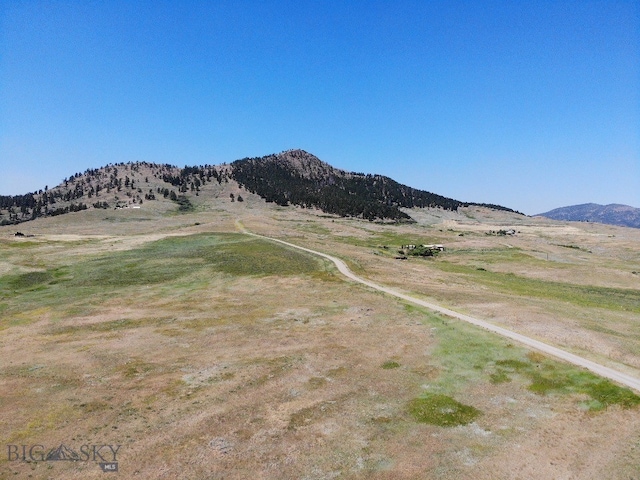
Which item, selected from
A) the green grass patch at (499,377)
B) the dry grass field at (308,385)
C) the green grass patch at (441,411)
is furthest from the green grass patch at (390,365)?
the green grass patch at (499,377)

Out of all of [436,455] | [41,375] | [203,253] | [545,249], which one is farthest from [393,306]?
[545,249]

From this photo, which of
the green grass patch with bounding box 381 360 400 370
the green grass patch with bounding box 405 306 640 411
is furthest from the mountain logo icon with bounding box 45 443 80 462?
the green grass patch with bounding box 405 306 640 411

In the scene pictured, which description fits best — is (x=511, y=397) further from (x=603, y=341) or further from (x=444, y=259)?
(x=444, y=259)

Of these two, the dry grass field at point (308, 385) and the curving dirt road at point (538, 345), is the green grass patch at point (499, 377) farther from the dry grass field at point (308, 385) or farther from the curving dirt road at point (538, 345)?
the curving dirt road at point (538, 345)

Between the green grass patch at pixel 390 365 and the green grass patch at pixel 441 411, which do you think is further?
the green grass patch at pixel 390 365

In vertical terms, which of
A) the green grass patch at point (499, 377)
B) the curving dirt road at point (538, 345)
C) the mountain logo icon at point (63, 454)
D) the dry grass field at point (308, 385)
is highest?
the curving dirt road at point (538, 345)

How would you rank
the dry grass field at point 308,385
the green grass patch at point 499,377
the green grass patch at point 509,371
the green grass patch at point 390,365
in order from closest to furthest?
the dry grass field at point 308,385 → the green grass patch at point 509,371 → the green grass patch at point 499,377 → the green grass patch at point 390,365

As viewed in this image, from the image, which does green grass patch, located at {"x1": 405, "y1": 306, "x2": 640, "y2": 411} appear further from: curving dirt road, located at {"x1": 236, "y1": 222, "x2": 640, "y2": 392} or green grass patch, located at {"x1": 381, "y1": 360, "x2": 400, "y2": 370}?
green grass patch, located at {"x1": 381, "y1": 360, "x2": 400, "y2": 370}
